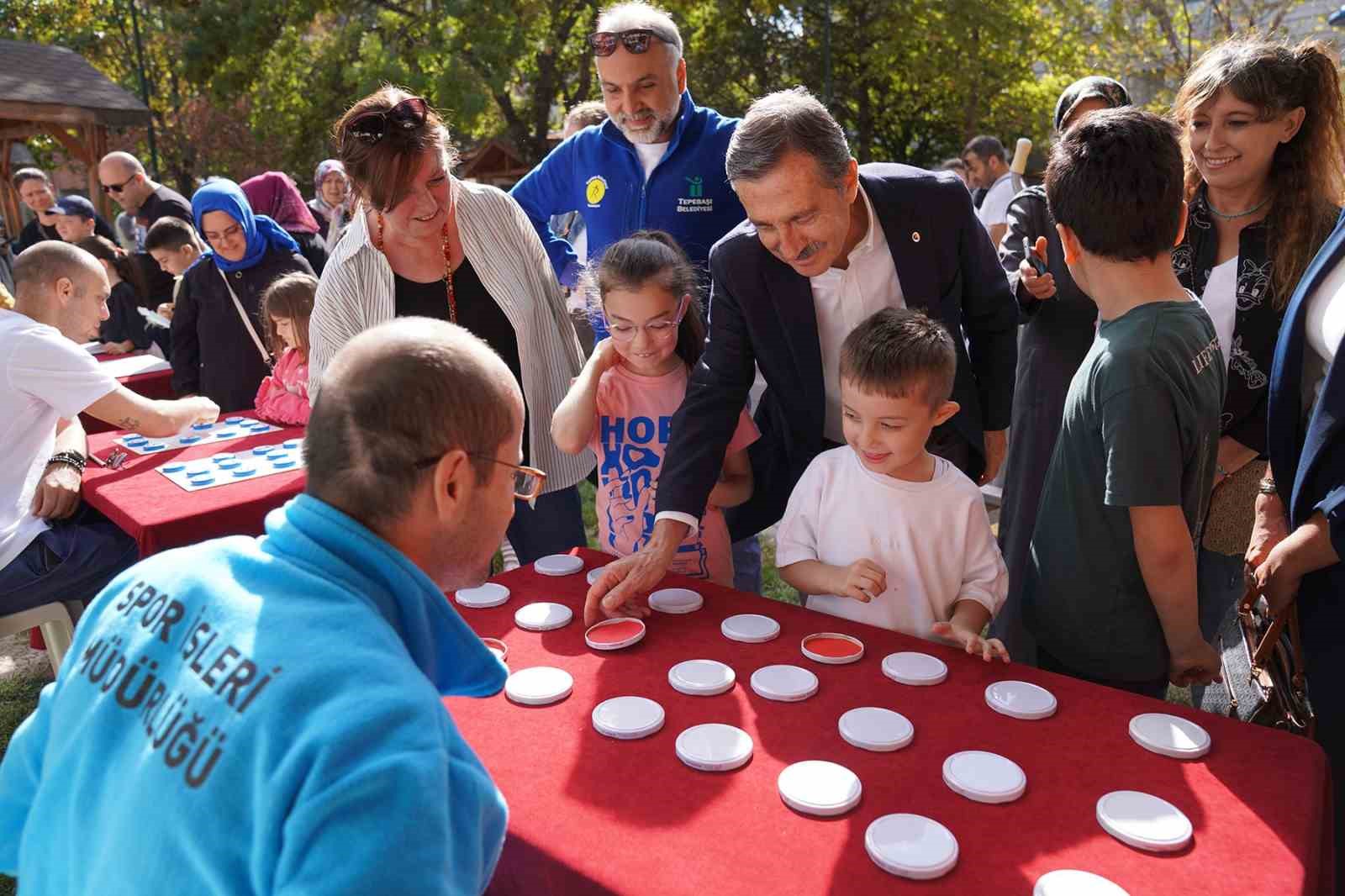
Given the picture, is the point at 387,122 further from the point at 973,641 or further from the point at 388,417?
the point at 973,641

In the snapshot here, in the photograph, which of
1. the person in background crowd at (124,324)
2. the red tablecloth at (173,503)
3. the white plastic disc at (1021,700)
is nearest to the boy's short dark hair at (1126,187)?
the white plastic disc at (1021,700)

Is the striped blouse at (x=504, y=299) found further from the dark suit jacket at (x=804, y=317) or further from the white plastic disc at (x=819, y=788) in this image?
the white plastic disc at (x=819, y=788)

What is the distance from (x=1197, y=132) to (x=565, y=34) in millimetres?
15071

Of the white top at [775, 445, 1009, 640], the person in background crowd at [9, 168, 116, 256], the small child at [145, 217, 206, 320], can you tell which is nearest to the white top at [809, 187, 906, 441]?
the white top at [775, 445, 1009, 640]

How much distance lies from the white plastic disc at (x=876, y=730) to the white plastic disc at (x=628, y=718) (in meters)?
0.27

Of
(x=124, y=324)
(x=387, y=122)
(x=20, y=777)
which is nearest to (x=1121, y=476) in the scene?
(x=20, y=777)

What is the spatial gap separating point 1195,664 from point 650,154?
2.25 meters

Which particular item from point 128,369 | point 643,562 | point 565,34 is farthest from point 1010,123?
point 643,562

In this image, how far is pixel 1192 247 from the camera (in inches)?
88.7

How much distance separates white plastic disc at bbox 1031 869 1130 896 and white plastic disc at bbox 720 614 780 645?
0.67 m

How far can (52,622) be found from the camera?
2.76 metres

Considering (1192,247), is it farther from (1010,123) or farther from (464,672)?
(1010,123)

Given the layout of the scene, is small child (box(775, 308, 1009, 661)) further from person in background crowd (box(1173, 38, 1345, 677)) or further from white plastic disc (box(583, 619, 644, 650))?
person in background crowd (box(1173, 38, 1345, 677))

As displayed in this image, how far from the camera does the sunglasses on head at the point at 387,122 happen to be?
2.25 meters
